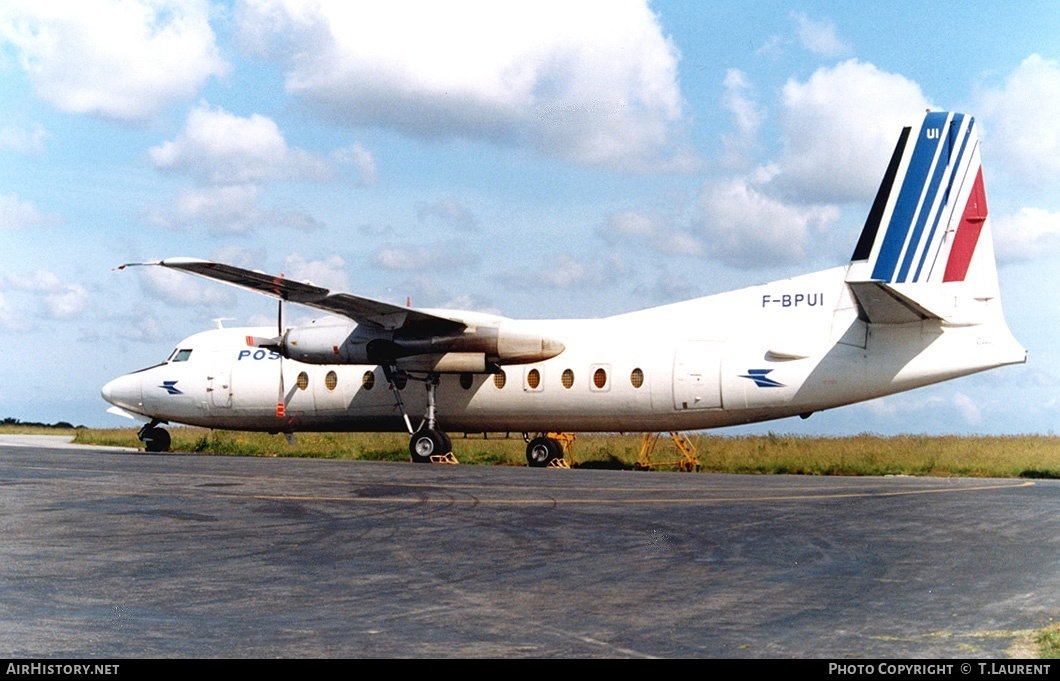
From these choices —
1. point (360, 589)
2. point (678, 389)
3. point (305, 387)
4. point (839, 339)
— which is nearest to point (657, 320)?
point (678, 389)

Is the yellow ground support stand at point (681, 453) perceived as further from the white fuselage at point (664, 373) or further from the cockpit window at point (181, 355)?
the cockpit window at point (181, 355)

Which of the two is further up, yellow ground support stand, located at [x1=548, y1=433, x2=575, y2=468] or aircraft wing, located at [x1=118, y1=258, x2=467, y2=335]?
aircraft wing, located at [x1=118, y1=258, x2=467, y2=335]

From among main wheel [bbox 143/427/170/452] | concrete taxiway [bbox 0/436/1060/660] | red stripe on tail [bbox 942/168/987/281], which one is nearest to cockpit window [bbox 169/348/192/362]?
main wheel [bbox 143/427/170/452]

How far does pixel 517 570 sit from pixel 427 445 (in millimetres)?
16858

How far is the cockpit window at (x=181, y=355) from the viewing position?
110 feet

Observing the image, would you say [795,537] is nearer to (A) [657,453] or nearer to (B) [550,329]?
(B) [550,329]

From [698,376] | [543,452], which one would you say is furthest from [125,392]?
[698,376]

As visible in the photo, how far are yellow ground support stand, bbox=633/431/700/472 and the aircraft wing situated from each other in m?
6.64

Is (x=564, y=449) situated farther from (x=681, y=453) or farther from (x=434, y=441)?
(x=434, y=441)

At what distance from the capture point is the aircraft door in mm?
25797

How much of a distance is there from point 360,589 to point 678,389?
1691cm

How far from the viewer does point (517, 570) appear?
37.1 feet

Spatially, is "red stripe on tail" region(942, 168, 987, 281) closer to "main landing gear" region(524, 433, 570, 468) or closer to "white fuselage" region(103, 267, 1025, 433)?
"white fuselage" region(103, 267, 1025, 433)

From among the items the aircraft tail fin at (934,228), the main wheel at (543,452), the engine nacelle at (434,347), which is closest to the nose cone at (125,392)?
the engine nacelle at (434,347)
